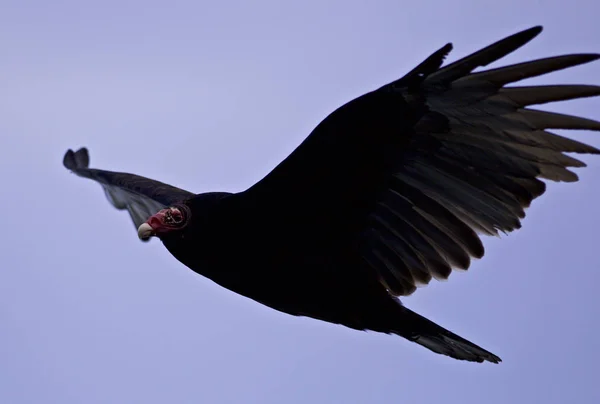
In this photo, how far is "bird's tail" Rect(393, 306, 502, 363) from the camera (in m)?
6.56

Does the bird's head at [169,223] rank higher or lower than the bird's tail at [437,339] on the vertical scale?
higher

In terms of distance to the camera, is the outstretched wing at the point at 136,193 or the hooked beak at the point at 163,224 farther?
the outstretched wing at the point at 136,193

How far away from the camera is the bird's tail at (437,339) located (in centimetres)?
656

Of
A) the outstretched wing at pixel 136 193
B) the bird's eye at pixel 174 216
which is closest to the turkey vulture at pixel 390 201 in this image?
the bird's eye at pixel 174 216

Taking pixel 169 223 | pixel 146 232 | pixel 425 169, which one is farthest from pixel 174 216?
pixel 425 169

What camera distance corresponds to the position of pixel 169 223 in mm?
6727

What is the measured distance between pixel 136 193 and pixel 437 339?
9.85 ft

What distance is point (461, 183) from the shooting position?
6.31 m

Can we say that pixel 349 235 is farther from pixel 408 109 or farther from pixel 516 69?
pixel 516 69

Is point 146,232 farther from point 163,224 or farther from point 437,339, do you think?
point 437,339

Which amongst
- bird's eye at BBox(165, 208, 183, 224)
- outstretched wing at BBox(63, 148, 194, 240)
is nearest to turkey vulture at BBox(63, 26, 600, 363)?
bird's eye at BBox(165, 208, 183, 224)

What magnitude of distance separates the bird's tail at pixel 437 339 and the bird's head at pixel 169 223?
50.3 inches

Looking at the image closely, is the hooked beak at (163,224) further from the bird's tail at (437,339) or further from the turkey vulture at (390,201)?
the bird's tail at (437,339)

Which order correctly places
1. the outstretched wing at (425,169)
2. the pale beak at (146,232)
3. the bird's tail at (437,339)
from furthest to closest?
the pale beak at (146,232)
the bird's tail at (437,339)
the outstretched wing at (425,169)
